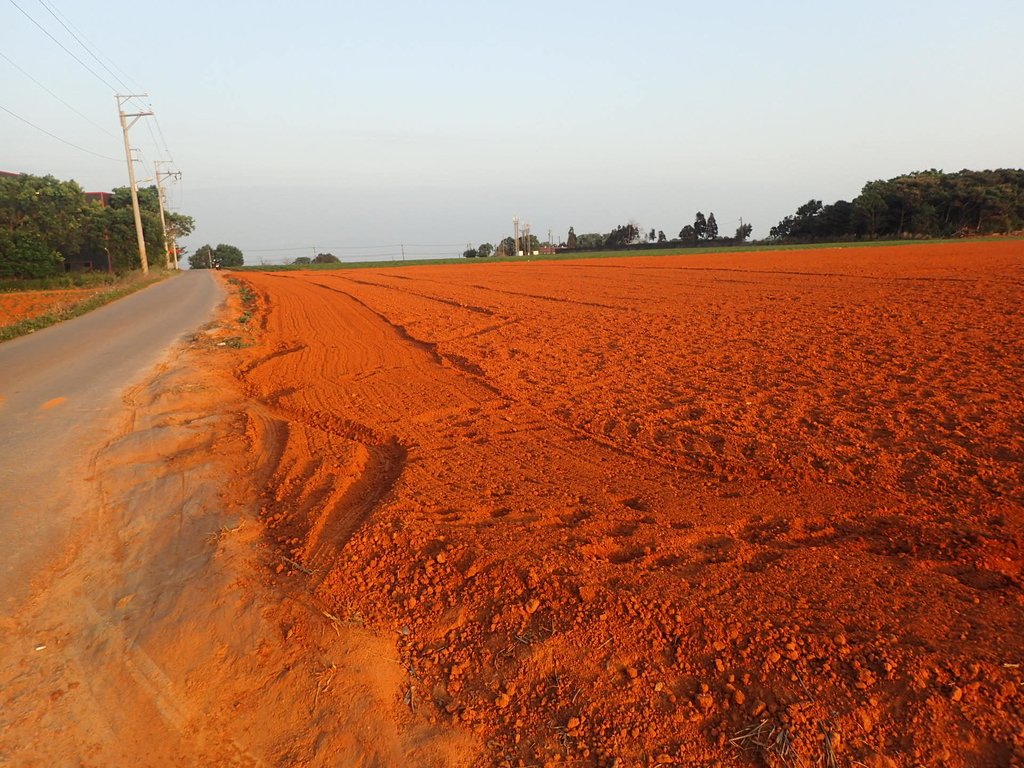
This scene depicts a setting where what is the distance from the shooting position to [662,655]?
2.46 m

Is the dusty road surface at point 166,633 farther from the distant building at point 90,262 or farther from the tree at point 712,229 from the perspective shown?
the tree at point 712,229

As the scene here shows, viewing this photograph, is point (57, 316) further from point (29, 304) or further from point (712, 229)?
point (712, 229)

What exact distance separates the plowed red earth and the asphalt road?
4.75 feet

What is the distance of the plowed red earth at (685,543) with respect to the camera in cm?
217

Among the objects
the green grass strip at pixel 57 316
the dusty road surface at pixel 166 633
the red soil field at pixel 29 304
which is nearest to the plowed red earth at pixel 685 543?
the dusty road surface at pixel 166 633

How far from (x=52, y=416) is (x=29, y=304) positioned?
25427 mm

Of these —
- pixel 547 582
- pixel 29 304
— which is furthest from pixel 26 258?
pixel 547 582

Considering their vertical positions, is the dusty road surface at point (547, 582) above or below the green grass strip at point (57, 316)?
below

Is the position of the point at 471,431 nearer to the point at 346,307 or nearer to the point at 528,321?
A: the point at 528,321

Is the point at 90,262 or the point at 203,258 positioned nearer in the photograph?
the point at 90,262

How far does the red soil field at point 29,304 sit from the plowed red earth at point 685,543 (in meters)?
18.8

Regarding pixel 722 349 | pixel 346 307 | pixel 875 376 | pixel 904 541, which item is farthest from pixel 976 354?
pixel 346 307

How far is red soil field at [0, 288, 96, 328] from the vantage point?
21.0 metres

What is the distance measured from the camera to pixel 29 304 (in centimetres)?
2552
